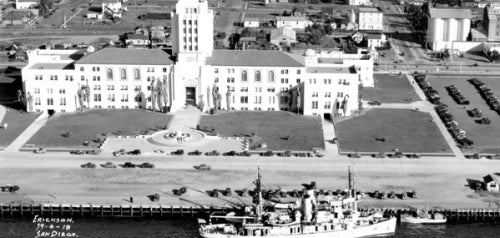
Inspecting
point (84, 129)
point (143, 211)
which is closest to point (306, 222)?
point (143, 211)

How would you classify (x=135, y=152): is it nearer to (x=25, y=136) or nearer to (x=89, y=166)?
(x=89, y=166)

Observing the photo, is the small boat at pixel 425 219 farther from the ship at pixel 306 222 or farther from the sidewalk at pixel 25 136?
the sidewalk at pixel 25 136

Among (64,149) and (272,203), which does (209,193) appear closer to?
(272,203)

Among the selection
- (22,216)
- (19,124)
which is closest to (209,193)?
(22,216)

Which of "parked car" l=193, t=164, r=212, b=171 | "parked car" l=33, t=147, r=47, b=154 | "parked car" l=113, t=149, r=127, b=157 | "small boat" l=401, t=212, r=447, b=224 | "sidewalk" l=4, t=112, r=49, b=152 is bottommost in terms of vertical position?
"small boat" l=401, t=212, r=447, b=224

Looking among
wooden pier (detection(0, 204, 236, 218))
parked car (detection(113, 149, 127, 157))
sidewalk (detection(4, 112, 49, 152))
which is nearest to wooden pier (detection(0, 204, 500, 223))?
wooden pier (detection(0, 204, 236, 218))

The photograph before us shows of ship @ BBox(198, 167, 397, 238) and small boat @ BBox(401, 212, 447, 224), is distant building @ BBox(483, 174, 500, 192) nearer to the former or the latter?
small boat @ BBox(401, 212, 447, 224)
